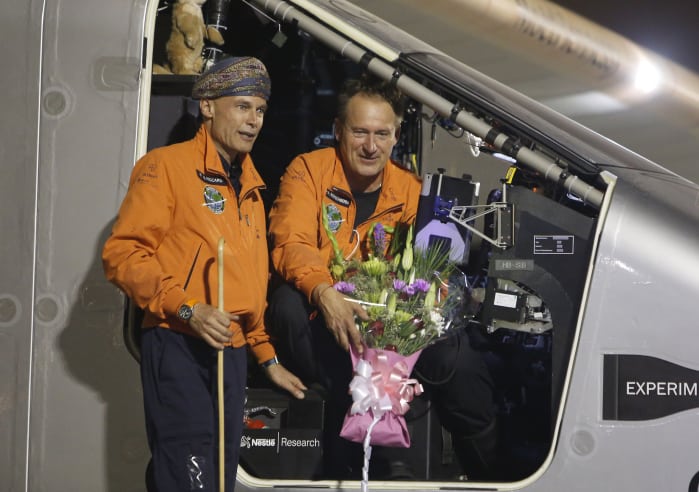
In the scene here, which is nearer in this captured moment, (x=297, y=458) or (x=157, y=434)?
(x=157, y=434)

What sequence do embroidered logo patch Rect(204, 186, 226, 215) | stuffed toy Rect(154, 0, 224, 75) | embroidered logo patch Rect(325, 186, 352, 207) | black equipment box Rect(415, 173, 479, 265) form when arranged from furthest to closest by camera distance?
1. stuffed toy Rect(154, 0, 224, 75)
2. embroidered logo patch Rect(325, 186, 352, 207)
3. black equipment box Rect(415, 173, 479, 265)
4. embroidered logo patch Rect(204, 186, 226, 215)

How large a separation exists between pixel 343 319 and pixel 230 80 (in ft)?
3.06

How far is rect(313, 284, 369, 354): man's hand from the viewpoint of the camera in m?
3.56

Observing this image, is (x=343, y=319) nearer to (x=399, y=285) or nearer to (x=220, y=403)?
(x=399, y=285)

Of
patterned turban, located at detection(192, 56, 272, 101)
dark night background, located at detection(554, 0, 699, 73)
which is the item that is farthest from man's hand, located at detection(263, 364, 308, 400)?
dark night background, located at detection(554, 0, 699, 73)

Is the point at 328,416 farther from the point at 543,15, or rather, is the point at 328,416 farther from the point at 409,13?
the point at 543,15

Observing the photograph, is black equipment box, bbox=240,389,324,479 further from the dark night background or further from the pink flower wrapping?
the dark night background

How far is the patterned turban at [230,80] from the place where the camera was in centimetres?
361

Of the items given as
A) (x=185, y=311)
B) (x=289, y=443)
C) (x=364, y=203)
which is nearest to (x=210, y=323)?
(x=185, y=311)

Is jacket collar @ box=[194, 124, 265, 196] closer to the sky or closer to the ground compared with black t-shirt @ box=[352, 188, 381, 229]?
closer to the sky

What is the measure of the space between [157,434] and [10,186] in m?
1.20

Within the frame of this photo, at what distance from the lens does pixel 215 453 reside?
3.32 meters

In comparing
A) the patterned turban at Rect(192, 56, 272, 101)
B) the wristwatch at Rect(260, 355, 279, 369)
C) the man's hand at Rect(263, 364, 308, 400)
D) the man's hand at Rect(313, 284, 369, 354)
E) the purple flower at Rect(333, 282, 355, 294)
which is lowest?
the man's hand at Rect(263, 364, 308, 400)

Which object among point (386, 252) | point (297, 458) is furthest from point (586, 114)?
point (297, 458)
